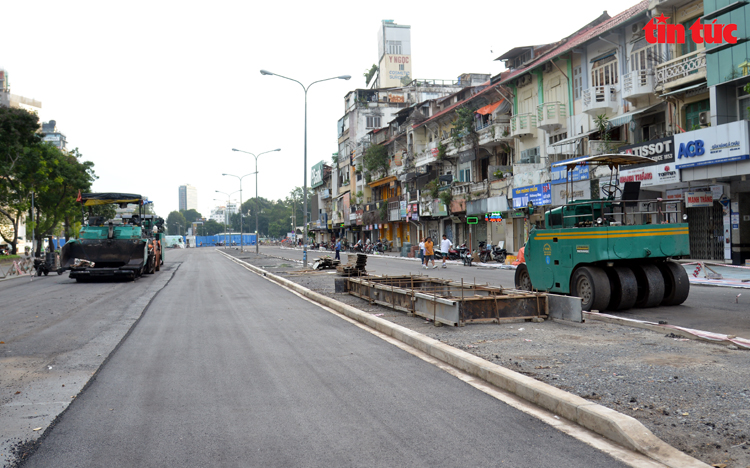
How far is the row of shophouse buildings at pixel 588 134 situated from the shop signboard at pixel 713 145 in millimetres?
39

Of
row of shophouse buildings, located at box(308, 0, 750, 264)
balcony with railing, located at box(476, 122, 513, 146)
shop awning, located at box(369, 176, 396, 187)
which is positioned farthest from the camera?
shop awning, located at box(369, 176, 396, 187)

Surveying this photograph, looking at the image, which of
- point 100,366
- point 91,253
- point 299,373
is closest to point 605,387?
point 299,373

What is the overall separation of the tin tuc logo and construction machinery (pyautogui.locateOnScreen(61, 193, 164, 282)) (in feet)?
75.2

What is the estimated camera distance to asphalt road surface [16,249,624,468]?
383 centimetres

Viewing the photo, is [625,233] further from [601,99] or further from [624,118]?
A: [601,99]

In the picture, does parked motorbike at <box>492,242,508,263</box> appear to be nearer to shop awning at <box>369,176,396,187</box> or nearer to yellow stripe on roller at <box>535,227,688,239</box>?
yellow stripe on roller at <box>535,227,688,239</box>

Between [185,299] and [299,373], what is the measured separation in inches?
385

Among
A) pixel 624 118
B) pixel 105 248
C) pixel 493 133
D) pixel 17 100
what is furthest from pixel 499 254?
pixel 17 100

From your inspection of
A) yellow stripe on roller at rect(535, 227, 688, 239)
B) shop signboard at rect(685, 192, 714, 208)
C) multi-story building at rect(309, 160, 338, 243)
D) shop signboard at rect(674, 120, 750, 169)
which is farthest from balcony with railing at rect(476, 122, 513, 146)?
multi-story building at rect(309, 160, 338, 243)

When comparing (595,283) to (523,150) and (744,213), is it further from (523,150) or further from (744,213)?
(523,150)

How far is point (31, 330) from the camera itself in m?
9.70

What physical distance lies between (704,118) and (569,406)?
22.4m

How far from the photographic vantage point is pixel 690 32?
921 inches

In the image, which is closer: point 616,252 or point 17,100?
point 616,252
